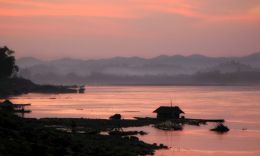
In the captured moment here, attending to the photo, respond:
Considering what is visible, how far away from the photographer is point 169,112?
77250 millimetres

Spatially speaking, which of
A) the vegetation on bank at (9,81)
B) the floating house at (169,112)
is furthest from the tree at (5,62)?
the floating house at (169,112)

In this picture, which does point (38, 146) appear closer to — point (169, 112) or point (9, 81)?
point (169, 112)

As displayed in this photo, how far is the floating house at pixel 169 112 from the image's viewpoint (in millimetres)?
77062

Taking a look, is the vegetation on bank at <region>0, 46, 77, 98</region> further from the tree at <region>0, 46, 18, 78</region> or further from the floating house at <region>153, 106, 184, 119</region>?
the floating house at <region>153, 106, 184, 119</region>

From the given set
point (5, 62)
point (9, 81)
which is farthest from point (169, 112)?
point (9, 81)

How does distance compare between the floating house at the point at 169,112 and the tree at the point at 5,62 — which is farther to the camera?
the tree at the point at 5,62

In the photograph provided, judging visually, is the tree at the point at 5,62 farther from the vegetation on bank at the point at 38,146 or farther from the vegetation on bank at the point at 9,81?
the vegetation on bank at the point at 38,146

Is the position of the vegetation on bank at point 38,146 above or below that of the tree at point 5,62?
below

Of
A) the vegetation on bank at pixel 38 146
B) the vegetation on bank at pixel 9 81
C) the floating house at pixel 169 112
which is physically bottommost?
the vegetation on bank at pixel 38 146

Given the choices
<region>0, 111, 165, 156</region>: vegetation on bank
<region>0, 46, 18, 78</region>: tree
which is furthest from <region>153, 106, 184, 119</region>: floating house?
<region>0, 46, 18, 78</region>: tree

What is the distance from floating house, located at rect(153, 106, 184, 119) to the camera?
7706cm

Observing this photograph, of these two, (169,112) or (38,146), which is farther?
(169,112)

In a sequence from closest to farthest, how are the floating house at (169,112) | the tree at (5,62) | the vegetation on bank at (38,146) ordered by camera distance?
the vegetation on bank at (38,146) < the floating house at (169,112) < the tree at (5,62)

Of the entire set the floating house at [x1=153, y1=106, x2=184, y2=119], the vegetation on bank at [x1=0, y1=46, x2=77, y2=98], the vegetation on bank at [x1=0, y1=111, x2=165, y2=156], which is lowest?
the vegetation on bank at [x1=0, y1=111, x2=165, y2=156]
